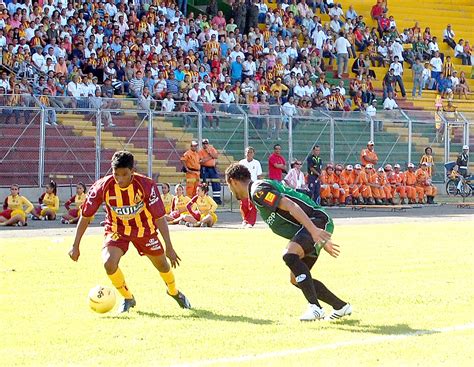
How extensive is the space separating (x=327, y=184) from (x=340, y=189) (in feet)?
1.70

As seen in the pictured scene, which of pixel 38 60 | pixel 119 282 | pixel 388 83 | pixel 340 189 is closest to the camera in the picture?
pixel 119 282

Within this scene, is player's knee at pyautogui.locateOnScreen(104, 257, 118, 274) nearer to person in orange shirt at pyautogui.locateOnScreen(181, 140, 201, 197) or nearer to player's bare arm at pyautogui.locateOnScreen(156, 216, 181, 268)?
player's bare arm at pyautogui.locateOnScreen(156, 216, 181, 268)

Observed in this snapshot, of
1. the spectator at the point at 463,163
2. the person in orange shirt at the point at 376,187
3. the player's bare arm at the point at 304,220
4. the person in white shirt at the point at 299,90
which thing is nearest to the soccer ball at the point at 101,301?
the player's bare arm at the point at 304,220

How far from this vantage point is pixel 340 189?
33875mm

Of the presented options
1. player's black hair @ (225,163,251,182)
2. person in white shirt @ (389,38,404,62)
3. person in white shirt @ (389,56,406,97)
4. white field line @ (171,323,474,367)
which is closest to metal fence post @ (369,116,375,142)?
person in white shirt @ (389,56,406,97)

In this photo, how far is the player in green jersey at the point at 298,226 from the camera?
9734 millimetres

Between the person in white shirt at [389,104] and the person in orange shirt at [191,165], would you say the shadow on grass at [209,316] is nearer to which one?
the person in orange shirt at [191,165]

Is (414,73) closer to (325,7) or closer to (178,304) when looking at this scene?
(325,7)

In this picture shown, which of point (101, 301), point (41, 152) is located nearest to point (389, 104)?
point (41, 152)

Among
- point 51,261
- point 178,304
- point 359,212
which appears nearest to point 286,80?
point 359,212

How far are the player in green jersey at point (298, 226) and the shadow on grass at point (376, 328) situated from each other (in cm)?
20

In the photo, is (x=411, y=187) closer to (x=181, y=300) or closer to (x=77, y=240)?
(x=181, y=300)

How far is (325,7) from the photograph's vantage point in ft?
154

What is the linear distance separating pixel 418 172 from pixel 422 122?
245cm
